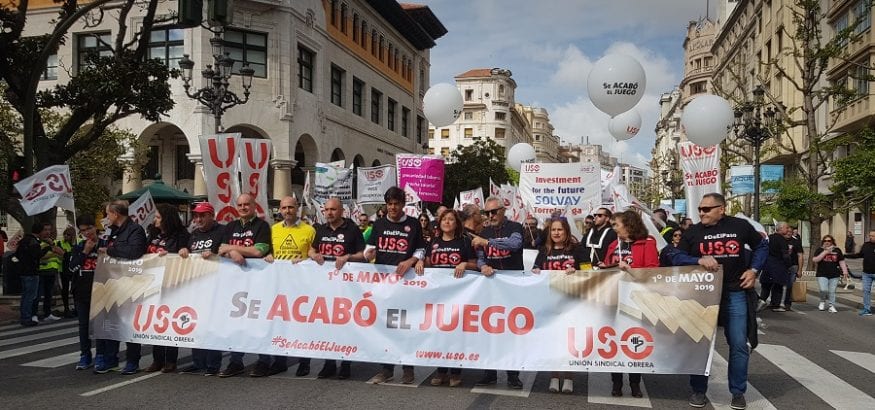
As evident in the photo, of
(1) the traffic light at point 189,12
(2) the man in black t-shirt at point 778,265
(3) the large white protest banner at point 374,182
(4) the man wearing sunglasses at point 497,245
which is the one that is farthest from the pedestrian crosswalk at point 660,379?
(3) the large white protest banner at point 374,182

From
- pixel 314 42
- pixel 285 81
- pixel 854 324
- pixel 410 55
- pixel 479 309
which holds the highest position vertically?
pixel 410 55

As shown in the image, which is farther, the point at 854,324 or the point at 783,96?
the point at 783,96

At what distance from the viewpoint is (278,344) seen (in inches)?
278

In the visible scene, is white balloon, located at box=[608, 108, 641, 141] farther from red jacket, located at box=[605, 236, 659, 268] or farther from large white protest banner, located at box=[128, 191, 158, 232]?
red jacket, located at box=[605, 236, 659, 268]

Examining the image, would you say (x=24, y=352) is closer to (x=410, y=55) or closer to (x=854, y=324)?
(x=854, y=324)

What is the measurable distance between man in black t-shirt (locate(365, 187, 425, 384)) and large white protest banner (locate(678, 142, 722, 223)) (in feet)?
24.3

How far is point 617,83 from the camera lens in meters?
14.8

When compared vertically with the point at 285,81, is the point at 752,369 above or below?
below

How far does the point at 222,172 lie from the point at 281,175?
71.2 ft

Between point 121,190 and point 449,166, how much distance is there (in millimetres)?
28525

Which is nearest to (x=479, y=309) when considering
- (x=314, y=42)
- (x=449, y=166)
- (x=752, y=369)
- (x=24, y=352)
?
(x=752, y=369)

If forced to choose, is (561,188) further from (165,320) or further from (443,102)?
(165,320)

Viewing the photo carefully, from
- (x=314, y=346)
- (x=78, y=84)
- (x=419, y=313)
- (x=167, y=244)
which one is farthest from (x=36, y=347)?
(x=78, y=84)

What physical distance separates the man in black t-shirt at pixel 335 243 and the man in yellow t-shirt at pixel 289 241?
0.57ft
